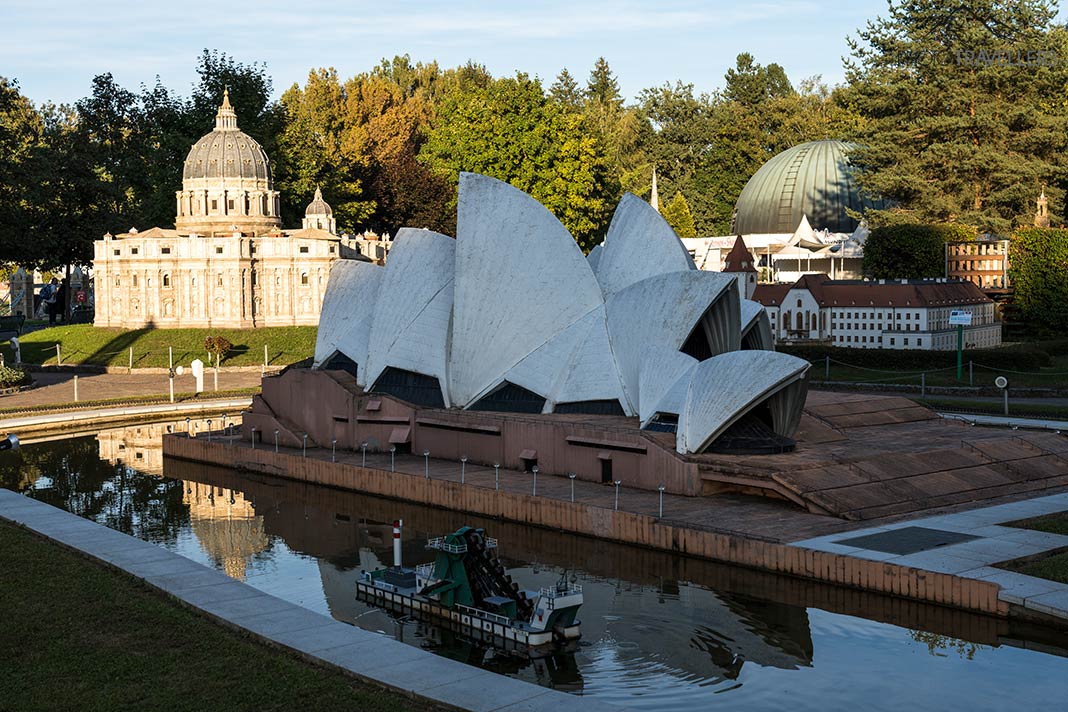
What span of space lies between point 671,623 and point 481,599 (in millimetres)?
3749

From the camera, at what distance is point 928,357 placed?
191 feet

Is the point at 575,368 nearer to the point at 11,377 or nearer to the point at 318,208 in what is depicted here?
the point at 11,377

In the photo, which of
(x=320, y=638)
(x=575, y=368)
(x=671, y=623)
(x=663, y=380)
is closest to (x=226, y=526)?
(x=575, y=368)

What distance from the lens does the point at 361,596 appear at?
2581 cm

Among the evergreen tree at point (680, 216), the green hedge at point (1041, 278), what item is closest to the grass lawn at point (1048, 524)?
the green hedge at point (1041, 278)

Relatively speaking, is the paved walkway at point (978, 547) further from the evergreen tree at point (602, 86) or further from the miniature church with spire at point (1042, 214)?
the evergreen tree at point (602, 86)

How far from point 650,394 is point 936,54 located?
5804 cm

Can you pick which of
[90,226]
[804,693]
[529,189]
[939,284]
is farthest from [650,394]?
[90,226]

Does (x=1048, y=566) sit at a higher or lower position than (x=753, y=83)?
lower

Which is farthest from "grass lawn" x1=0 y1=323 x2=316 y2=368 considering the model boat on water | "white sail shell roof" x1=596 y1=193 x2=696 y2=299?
the model boat on water

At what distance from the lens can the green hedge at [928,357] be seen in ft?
185

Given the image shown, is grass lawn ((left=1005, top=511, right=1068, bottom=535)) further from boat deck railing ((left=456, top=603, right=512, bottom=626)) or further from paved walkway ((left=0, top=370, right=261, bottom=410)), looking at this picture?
paved walkway ((left=0, top=370, right=261, bottom=410))

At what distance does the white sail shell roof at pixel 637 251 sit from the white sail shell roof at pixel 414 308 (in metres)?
5.54

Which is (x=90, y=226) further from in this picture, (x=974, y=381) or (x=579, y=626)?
(x=579, y=626)
